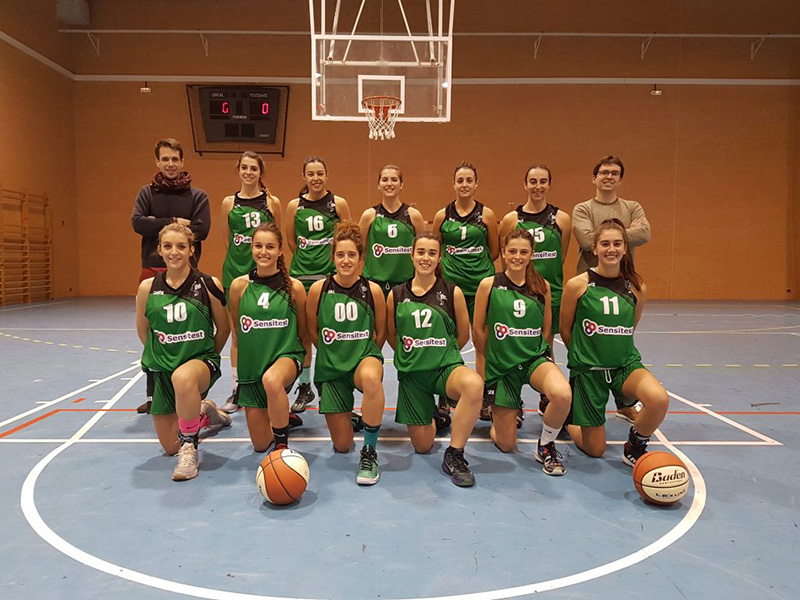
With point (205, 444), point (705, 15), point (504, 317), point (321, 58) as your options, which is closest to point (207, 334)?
A: point (205, 444)

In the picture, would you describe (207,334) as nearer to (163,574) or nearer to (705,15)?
(163,574)

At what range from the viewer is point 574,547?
2.31 meters

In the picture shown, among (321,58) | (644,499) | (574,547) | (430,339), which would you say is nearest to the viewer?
(574,547)

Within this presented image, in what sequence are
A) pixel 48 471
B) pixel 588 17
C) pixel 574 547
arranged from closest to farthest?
pixel 574 547 < pixel 48 471 < pixel 588 17

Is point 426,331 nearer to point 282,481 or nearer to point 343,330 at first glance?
point 343,330

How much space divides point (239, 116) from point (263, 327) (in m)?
11.6

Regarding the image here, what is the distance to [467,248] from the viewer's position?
4348 mm

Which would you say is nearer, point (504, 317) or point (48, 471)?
point (48, 471)

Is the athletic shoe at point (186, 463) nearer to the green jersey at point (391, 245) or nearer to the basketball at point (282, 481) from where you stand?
the basketball at point (282, 481)

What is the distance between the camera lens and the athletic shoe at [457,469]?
9.70 feet

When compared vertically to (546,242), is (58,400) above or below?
below

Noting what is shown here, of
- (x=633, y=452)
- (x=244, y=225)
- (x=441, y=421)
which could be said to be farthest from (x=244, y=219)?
(x=633, y=452)

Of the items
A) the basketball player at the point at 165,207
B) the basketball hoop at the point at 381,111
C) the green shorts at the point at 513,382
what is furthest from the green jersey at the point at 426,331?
the basketball hoop at the point at 381,111

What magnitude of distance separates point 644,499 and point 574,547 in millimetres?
710
